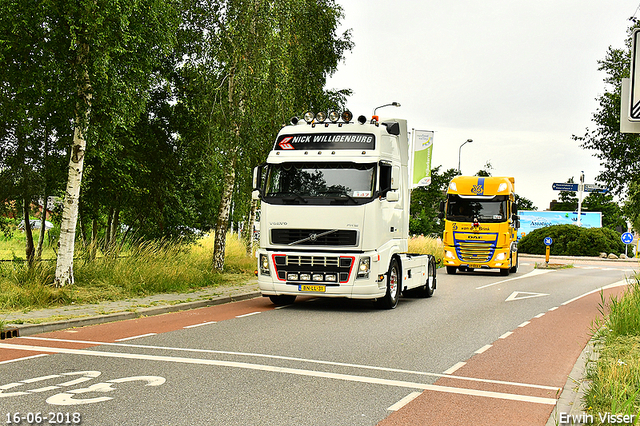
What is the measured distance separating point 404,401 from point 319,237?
6863 millimetres

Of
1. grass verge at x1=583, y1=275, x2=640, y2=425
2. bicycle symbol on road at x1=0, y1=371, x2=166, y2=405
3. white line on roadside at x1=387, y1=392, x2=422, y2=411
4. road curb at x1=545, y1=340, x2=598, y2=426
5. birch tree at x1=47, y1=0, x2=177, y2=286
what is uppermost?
birch tree at x1=47, y1=0, x2=177, y2=286

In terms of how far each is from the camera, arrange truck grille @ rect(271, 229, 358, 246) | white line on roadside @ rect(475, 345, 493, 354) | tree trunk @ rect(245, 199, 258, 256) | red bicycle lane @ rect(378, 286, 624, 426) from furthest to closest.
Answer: tree trunk @ rect(245, 199, 258, 256) < truck grille @ rect(271, 229, 358, 246) < white line on roadside @ rect(475, 345, 493, 354) < red bicycle lane @ rect(378, 286, 624, 426)

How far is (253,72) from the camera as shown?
61.1ft

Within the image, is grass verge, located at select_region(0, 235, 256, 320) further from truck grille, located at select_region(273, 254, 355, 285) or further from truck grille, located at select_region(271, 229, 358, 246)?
truck grille, located at select_region(271, 229, 358, 246)

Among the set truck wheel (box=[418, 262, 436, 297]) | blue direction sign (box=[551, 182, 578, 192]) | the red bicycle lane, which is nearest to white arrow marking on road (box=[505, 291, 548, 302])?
truck wheel (box=[418, 262, 436, 297])

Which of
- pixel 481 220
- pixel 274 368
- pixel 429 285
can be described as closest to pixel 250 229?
pixel 481 220

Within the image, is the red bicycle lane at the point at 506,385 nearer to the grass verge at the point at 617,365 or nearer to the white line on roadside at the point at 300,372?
the white line on roadside at the point at 300,372

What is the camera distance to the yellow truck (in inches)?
1025

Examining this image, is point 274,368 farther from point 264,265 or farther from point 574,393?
point 264,265

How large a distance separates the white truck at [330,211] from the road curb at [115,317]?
1566mm

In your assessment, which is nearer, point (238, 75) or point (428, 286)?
point (428, 286)

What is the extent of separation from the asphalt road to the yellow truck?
1285 cm

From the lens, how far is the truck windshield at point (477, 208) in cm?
2600

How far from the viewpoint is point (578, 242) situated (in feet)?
168
